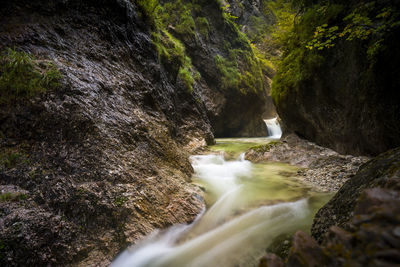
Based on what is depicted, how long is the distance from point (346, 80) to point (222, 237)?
5614 millimetres

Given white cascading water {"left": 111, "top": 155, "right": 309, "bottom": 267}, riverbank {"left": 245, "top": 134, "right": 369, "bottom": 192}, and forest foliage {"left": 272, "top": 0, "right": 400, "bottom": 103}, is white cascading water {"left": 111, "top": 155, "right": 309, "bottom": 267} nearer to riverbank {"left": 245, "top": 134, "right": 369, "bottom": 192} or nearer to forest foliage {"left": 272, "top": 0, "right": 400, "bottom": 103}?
→ riverbank {"left": 245, "top": 134, "right": 369, "bottom": 192}

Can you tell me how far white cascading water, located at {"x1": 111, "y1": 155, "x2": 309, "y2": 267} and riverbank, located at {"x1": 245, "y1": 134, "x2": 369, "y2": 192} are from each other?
4.79 ft

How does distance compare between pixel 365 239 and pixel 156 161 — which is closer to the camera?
pixel 365 239

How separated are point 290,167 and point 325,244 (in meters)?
5.80

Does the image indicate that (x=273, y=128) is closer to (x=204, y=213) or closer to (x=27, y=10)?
(x=204, y=213)

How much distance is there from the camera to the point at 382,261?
81 cm

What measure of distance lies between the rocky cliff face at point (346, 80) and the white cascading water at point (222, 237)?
296 centimetres

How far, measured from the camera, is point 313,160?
6273 mm

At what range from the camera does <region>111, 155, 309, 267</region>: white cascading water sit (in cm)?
239

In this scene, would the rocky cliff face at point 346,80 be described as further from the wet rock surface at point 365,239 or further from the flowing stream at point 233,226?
the wet rock surface at point 365,239

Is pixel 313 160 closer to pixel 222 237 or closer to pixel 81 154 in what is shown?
pixel 222 237

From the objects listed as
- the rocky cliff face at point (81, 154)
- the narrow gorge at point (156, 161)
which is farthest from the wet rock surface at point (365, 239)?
the rocky cliff face at point (81, 154)

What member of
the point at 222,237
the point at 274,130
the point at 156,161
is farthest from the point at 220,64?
the point at 222,237

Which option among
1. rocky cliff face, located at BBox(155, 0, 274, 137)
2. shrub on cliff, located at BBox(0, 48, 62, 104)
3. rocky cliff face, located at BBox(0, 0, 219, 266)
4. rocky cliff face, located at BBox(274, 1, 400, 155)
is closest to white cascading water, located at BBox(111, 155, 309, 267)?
rocky cliff face, located at BBox(0, 0, 219, 266)
